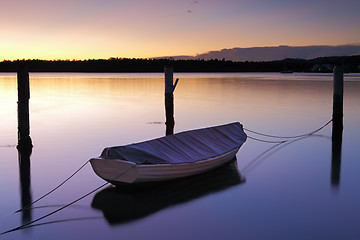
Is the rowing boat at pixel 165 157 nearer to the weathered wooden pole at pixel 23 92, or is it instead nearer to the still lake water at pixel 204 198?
the still lake water at pixel 204 198

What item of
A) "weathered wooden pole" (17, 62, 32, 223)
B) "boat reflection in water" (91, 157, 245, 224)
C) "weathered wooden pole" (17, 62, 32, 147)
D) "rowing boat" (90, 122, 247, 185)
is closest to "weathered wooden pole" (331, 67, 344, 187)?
"rowing boat" (90, 122, 247, 185)

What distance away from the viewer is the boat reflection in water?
8633 millimetres

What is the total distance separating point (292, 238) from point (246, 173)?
4.83 meters

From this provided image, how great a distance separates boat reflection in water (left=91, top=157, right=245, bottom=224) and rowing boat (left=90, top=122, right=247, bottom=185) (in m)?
0.32

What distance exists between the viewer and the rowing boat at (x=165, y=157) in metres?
9.08

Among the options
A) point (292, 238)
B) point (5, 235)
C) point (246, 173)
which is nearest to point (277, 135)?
point (246, 173)

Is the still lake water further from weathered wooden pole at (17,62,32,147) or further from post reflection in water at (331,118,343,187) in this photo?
weathered wooden pole at (17,62,32,147)

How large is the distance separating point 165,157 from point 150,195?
0.96 meters

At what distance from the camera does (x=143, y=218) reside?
8367 millimetres

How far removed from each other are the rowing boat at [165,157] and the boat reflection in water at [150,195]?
317 millimetres

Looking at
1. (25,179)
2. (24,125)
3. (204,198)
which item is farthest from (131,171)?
(24,125)

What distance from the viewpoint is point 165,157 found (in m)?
9.74

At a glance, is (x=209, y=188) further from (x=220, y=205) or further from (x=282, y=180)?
(x=282, y=180)

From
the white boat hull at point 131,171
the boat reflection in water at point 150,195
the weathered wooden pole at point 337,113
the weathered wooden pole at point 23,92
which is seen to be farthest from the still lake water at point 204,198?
the weathered wooden pole at point 23,92
